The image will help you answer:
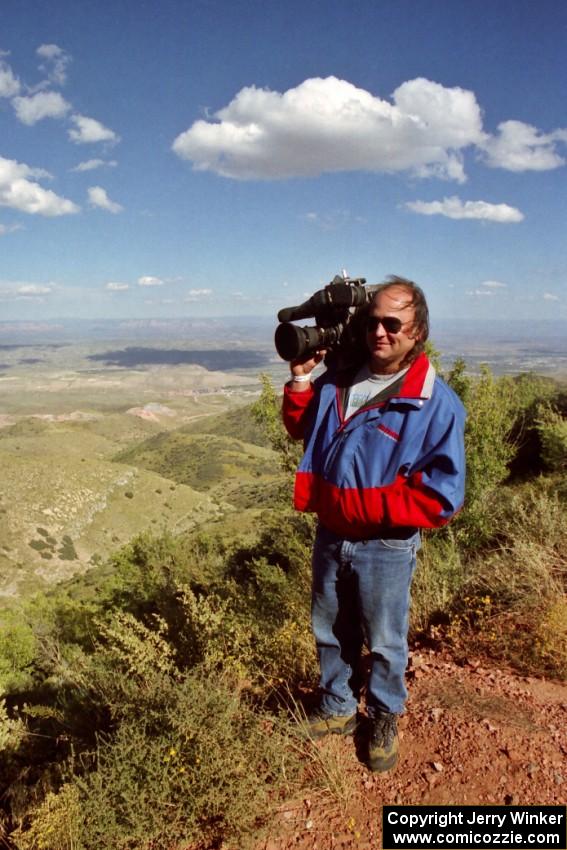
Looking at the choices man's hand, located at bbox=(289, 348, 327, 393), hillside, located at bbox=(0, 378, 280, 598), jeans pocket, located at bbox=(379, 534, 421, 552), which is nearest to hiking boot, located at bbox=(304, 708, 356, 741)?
jeans pocket, located at bbox=(379, 534, 421, 552)

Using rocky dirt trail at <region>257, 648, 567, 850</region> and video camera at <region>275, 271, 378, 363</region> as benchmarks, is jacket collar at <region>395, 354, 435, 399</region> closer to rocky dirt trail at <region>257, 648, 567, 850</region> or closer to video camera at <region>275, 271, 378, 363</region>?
video camera at <region>275, 271, 378, 363</region>

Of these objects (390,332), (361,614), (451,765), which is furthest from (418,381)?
(451,765)

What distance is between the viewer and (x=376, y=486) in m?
1.93

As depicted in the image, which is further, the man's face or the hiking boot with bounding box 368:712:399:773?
the hiking boot with bounding box 368:712:399:773

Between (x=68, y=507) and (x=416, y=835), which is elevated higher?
(x=416, y=835)

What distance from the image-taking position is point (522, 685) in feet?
8.71

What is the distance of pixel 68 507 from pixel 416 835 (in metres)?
62.1

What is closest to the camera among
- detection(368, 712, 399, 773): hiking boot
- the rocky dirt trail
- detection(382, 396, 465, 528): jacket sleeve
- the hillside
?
detection(382, 396, 465, 528): jacket sleeve

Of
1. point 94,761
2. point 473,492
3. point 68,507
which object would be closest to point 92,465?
point 68,507

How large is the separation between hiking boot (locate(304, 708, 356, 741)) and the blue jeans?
0.03 m

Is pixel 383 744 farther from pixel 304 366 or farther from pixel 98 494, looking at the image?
pixel 98 494

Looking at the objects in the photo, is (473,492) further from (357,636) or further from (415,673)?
(357,636)

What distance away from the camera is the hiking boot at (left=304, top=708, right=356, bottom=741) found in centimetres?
234

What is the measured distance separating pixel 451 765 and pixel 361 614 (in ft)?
2.57
